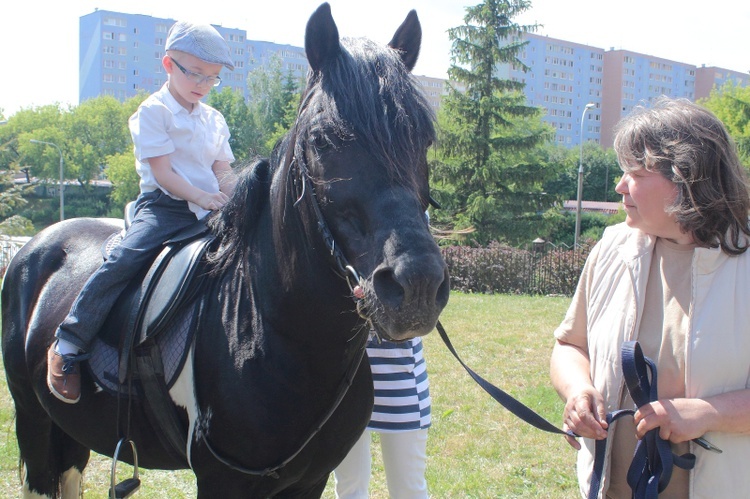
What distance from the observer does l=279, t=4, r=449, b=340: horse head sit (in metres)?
1.61

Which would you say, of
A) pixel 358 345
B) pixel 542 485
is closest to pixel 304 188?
pixel 358 345

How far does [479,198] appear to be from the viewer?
90.0 ft

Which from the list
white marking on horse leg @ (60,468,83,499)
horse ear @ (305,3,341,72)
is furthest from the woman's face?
white marking on horse leg @ (60,468,83,499)

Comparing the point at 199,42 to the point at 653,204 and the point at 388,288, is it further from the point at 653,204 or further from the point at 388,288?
the point at 653,204

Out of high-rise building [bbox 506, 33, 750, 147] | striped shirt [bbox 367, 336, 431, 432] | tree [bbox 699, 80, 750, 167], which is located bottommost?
striped shirt [bbox 367, 336, 431, 432]

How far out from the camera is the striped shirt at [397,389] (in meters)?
2.87

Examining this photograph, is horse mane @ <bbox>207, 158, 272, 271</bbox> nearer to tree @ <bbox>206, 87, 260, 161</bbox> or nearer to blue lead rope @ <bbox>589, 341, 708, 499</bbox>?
blue lead rope @ <bbox>589, 341, 708, 499</bbox>

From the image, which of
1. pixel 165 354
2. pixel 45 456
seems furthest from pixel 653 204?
pixel 45 456

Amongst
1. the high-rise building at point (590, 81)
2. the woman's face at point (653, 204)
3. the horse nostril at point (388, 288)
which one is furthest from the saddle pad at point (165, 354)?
the high-rise building at point (590, 81)

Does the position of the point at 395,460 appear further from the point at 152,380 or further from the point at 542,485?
the point at 542,485

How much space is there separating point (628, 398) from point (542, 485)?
9.09ft

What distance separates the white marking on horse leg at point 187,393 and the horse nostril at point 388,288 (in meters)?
1.01

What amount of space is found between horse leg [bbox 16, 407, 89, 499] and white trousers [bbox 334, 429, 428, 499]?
167cm

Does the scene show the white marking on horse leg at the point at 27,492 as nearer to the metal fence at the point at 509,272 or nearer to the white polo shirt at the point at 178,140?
the white polo shirt at the point at 178,140
